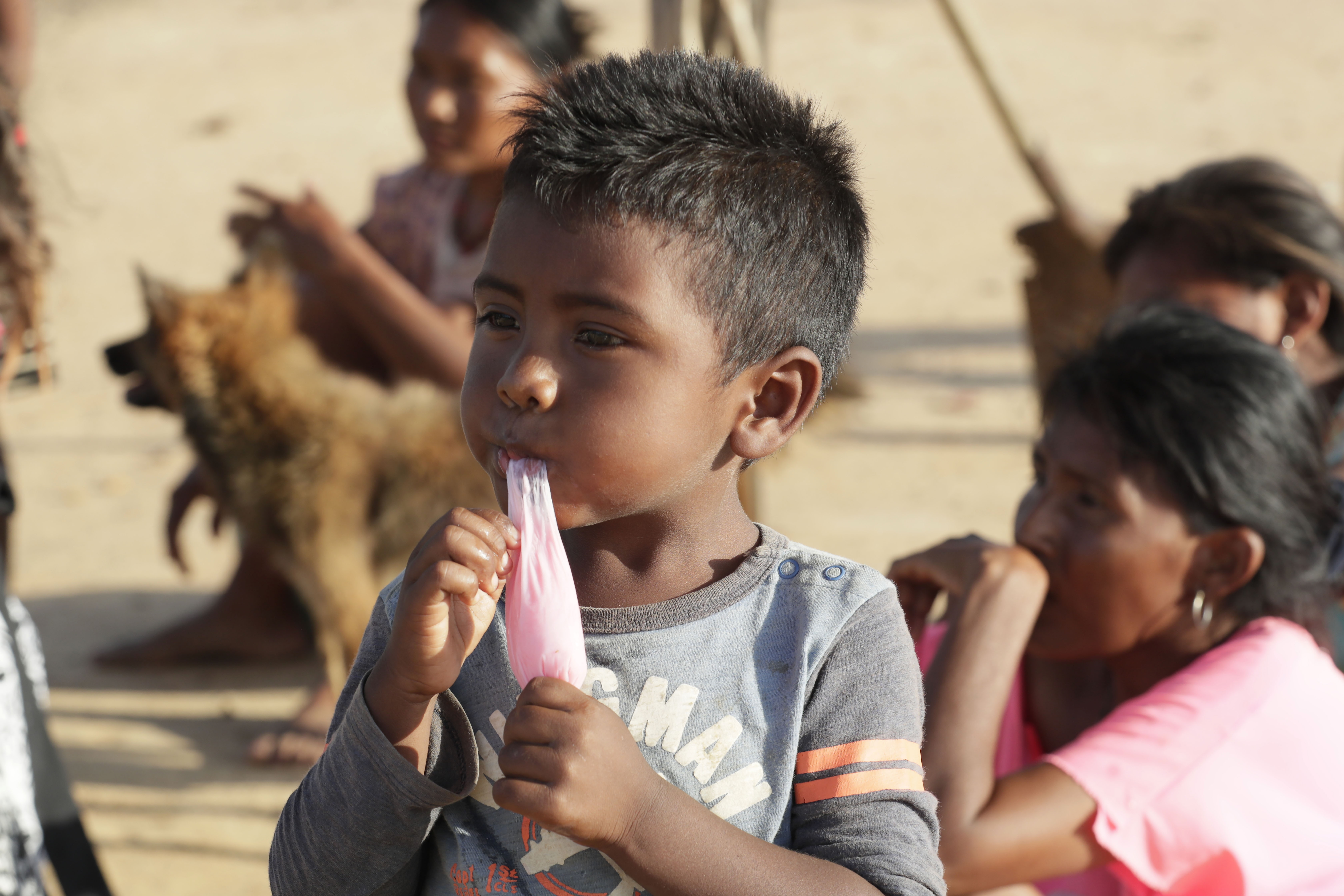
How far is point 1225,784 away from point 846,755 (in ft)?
2.99

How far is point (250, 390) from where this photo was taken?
3.70 m

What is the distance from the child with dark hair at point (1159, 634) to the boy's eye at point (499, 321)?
3.13 feet

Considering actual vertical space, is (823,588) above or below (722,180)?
below

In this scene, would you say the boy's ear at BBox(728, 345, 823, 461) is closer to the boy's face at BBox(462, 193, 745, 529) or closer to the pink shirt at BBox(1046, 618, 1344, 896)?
the boy's face at BBox(462, 193, 745, 529)

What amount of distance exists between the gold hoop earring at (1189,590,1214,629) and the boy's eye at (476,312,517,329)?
4.45ft

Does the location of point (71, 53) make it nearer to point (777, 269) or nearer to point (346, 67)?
point (346, 67)

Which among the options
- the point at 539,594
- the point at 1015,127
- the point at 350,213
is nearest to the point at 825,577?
the point at 539,594

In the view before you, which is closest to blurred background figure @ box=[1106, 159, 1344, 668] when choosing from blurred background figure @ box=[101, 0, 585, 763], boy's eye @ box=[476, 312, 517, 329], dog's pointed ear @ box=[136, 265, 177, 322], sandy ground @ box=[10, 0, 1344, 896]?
sandy ground @ box=[10, 0, 1344, 896]

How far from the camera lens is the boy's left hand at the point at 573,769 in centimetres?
117

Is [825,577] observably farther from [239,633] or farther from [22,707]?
[239,633]

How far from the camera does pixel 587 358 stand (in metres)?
1.28

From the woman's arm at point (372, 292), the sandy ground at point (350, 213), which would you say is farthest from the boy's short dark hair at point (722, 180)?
the woman's arm at point (372, 292)

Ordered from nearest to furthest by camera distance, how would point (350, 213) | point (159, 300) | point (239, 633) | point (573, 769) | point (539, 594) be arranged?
point (573, 769) → point (539, 594) → point (159, 300) → point (239, 633) → point (350, 213)

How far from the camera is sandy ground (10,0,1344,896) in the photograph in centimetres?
437
